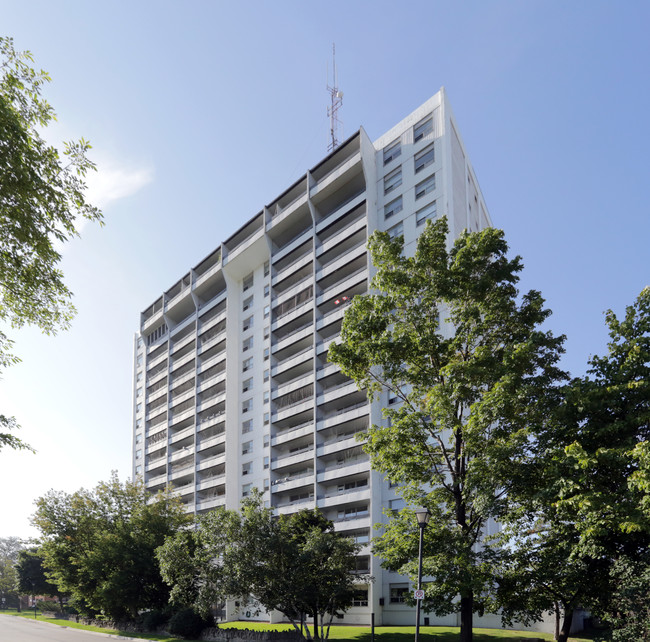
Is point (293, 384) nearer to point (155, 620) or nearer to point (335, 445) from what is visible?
point (335, 445)

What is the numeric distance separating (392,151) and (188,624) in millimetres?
44508

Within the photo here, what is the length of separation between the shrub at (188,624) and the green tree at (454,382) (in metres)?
22.7

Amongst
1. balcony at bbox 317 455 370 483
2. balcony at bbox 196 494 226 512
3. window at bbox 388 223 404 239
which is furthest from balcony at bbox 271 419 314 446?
window at bbox 388 223 404 239

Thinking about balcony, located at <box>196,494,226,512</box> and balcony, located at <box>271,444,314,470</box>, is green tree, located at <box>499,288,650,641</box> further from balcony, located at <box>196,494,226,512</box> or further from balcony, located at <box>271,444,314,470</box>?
balcony, located at <box>196,494,226,512</box>

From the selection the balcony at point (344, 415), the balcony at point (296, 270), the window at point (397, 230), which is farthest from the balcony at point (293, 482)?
the window at point (397, 230)

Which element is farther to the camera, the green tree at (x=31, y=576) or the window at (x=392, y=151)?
the green tree at (x=31, y=576)

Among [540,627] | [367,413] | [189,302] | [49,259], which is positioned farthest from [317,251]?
[49,259]

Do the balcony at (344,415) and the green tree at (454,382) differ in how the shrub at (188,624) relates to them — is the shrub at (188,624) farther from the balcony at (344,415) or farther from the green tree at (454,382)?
the green tree at (454,382)

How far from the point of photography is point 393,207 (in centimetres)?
5781

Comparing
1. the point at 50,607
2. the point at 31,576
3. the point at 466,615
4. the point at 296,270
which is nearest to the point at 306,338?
the point at 296,270

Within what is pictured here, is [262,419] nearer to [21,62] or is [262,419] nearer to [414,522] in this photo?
[414,522]

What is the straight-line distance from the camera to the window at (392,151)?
194 ft

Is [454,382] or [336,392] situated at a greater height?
[336,392]

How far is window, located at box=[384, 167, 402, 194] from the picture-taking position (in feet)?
191
